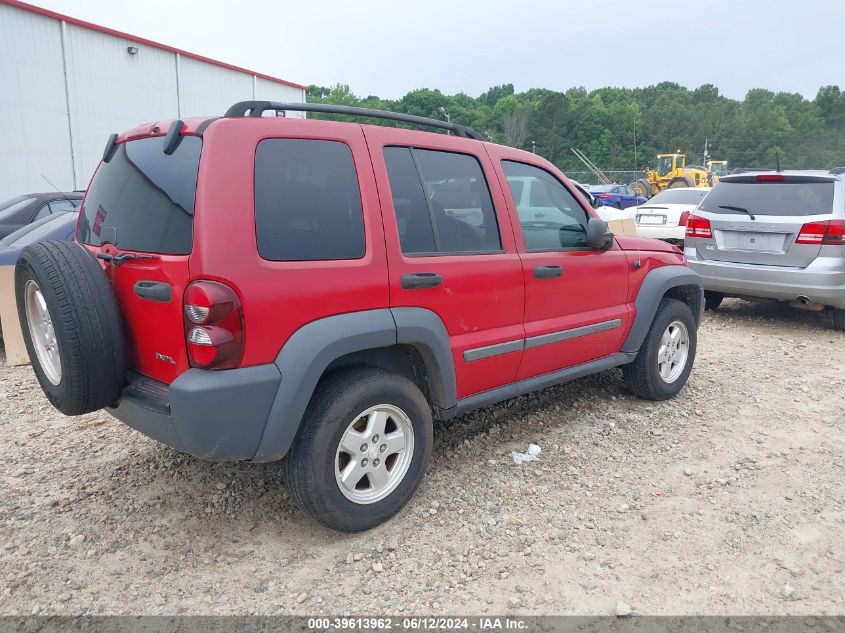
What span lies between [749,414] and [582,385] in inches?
48.8

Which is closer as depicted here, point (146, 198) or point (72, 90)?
point (146, 198)

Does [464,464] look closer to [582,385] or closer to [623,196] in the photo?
[582,385]

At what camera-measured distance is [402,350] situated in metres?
3.13

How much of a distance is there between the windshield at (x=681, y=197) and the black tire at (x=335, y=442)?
10.7 m

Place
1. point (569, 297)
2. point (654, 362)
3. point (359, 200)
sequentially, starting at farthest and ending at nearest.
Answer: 1. point (654, 362)
2. point (569, 297)
3. point (359, 200)

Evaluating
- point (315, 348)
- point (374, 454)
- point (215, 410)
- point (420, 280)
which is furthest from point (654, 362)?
point (215, 410)

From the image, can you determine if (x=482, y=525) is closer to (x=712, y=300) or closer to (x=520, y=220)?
(x=520, y=220)

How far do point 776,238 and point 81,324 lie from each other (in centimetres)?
666

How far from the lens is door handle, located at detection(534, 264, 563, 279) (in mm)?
3551

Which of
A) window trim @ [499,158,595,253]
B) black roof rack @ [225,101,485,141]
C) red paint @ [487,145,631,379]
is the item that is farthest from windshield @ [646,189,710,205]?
black roof rack @ [225,101,485,141]

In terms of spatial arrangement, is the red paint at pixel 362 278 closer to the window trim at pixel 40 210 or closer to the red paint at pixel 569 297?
the red paint at pixel 569 297

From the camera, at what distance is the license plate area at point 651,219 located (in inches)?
450

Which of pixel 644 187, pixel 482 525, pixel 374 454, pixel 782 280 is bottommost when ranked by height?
pixel 482 525

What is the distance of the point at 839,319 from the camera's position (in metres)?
6.94
